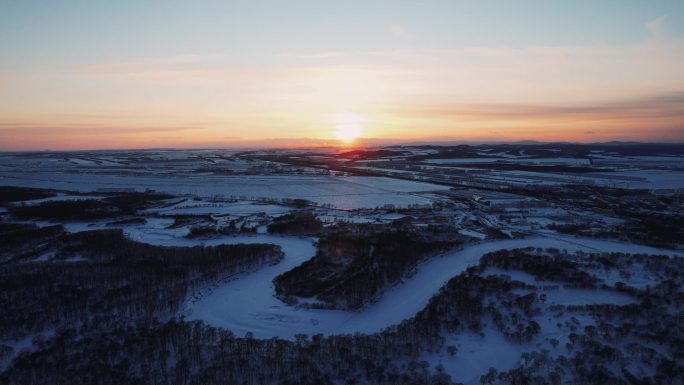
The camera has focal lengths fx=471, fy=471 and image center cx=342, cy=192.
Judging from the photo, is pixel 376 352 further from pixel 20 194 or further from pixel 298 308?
pixel 20 194

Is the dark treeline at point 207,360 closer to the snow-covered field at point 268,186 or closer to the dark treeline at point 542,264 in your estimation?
the dark treeline at point 542,264

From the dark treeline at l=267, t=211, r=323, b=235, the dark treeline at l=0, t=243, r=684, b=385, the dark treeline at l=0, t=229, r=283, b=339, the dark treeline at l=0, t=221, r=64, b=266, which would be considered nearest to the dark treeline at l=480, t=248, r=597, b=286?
the dark treeline at l=0, t=243, r=684, b=385

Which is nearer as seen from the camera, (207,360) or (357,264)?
(207,360)

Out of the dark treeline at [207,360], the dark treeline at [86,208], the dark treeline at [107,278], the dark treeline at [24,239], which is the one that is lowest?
the dark treeline at [207,360]

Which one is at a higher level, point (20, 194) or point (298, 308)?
point (20, 194)

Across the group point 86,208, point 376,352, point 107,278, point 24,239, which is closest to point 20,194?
point 86,208

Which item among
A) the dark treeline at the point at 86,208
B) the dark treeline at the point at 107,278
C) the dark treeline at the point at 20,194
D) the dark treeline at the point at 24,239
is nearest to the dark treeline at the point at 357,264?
the dark treeline at the point at 107,278

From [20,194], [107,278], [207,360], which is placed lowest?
[207,360]
